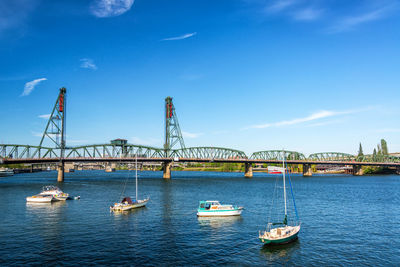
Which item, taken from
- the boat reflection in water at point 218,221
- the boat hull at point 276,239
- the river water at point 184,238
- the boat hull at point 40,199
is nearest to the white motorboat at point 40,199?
the boat hull at point 40,199

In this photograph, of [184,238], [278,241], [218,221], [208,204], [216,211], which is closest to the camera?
[278,241]

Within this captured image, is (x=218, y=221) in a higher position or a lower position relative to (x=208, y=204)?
lower

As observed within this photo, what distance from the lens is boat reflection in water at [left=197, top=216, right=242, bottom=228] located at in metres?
49.1

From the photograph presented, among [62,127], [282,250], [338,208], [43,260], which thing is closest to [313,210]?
[338,208]

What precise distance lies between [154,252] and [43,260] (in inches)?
458

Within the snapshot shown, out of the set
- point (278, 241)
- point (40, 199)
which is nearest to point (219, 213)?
point (278, 241)

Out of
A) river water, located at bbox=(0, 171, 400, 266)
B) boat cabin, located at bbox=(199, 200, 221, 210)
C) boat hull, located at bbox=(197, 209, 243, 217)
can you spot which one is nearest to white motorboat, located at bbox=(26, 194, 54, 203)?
river water, located at bbox=(0, 171, 400, 266)

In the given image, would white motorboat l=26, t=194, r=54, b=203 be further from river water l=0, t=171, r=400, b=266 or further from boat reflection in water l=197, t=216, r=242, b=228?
boat reflection in water l=197, t=216, r=242, b=228

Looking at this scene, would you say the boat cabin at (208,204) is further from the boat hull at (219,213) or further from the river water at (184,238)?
the river water at (184,238)

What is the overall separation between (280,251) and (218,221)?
58.4ft

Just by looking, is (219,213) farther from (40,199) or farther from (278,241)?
(40,199)

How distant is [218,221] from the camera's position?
51.8 metres

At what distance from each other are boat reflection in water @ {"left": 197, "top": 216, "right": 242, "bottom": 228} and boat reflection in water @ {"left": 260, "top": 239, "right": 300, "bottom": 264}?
13099 millimetres

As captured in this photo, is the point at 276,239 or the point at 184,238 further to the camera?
the point at 184,238
